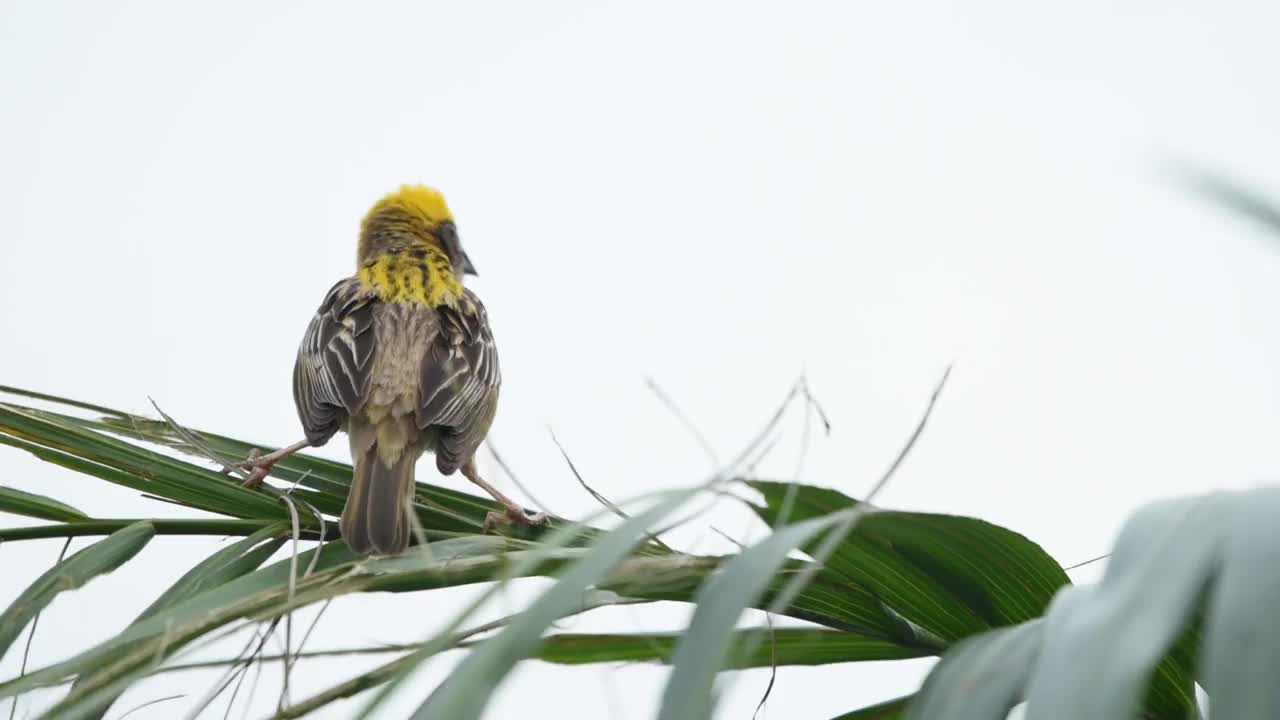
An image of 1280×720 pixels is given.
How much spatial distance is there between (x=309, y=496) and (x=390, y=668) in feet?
6.07

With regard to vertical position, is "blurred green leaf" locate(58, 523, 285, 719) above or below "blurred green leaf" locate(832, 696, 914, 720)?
above

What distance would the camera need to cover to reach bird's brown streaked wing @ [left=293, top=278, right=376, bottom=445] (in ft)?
14.6

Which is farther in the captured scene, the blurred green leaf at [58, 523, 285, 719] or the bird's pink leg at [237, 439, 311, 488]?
the bird's pink leg at [237, 439, 311, 488]

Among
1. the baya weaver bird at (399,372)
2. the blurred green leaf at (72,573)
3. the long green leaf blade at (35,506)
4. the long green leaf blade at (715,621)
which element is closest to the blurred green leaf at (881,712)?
the long green leaf blade at (715,621)

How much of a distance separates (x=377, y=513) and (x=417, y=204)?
3.32 metres

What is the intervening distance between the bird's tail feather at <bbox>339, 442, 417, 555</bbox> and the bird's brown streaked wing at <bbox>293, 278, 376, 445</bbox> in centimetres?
68

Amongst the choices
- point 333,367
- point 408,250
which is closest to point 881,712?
point 333,367

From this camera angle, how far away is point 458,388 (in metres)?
4.55

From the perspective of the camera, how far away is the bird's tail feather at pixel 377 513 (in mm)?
2746

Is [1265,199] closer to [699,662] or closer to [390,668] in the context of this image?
[699,662]

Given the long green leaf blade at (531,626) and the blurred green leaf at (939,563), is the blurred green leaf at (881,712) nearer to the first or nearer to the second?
the blurred green leaf at (939,563)

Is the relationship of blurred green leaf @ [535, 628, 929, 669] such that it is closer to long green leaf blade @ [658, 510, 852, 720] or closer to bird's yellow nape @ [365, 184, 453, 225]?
long green leaf blade @ [658, 510, 852, 720]

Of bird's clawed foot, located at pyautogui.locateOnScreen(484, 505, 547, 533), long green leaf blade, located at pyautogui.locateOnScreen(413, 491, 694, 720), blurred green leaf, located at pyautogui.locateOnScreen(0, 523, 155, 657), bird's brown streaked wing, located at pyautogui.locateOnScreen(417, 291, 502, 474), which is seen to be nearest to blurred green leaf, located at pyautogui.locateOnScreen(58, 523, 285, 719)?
blurred green leaf, located at pyautogui.locateOnScreen(0, 523, 155, 657)

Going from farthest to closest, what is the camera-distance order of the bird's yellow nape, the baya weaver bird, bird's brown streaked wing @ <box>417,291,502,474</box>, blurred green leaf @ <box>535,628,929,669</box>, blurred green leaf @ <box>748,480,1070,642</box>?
the bird's yellow nape, bird's brown streaked wing @ <box>417,291,502,474</box>, the baya weaver bird, blurred green leaf @ <box>535,628,929,669</box>, blurred green leaf @ <box>748,480,1070,642</box>
